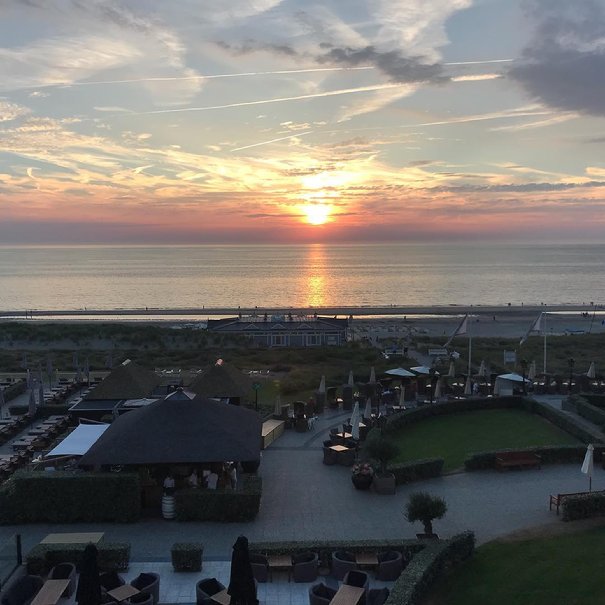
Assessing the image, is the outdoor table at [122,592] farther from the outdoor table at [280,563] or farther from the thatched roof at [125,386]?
the thatched roof at [125,386]

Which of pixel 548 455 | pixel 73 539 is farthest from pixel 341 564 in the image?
pixel 548 455

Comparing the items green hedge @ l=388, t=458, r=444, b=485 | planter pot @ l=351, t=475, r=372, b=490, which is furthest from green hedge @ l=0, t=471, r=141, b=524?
green hedge @ l=388, t=458, r=444, b=485

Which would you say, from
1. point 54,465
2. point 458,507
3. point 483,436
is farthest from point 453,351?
point 54,465

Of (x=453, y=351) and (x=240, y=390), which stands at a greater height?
(x=240, y=390)

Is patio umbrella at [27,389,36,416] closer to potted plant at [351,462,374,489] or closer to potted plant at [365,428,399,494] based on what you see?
potted plant at [351,462,374,489]

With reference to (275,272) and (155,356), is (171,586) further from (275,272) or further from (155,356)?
(275,272)

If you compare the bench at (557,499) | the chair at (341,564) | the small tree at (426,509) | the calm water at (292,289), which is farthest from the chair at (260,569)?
the calm water at (292,289)
